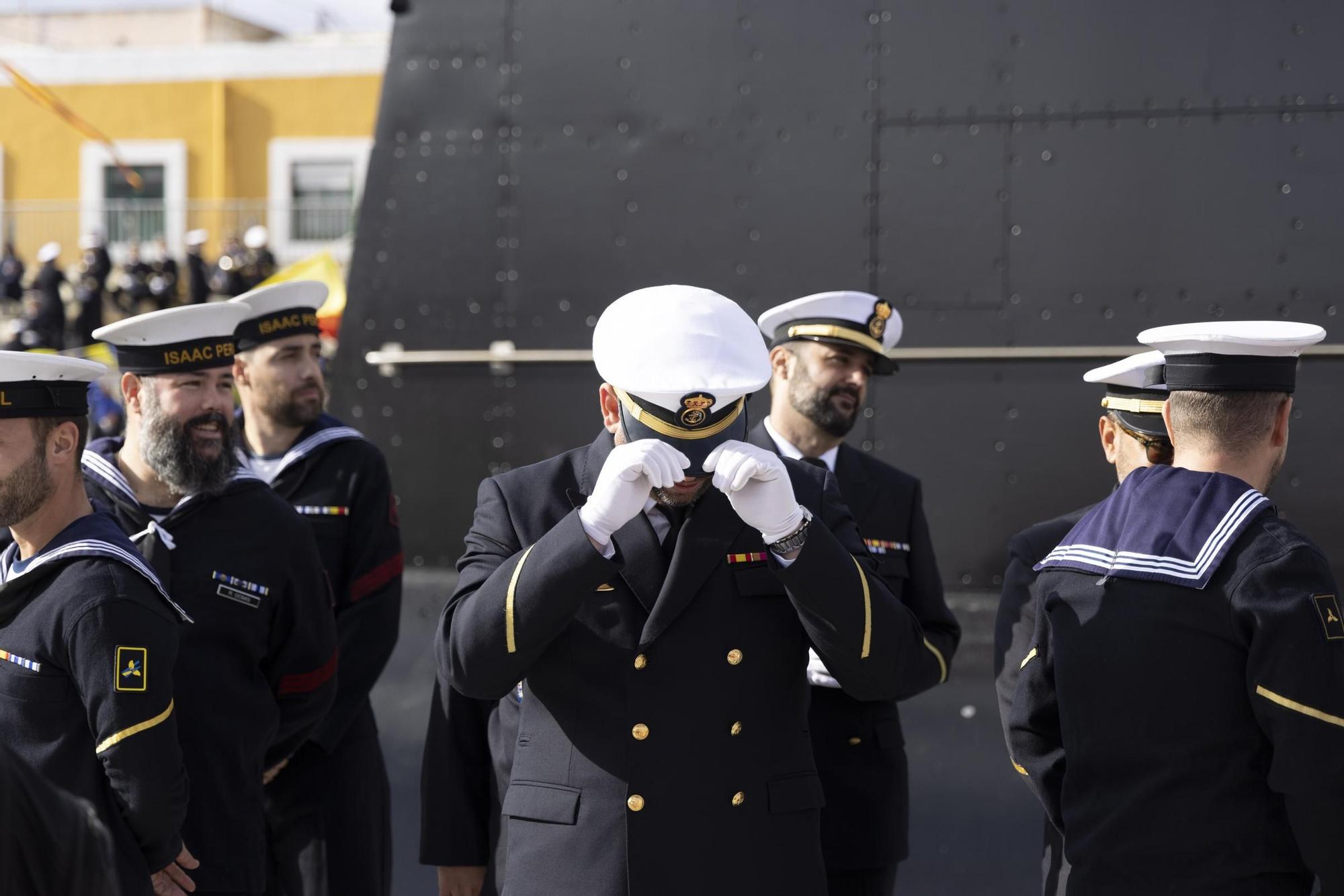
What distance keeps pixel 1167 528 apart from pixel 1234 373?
285 mm

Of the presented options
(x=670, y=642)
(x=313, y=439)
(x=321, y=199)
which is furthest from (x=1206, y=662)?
(x=321, y=199)

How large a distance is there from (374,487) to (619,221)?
1119 mm

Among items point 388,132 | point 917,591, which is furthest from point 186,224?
point 917,591

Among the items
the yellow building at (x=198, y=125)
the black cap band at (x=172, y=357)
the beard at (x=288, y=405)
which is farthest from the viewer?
the yellow building at (x=198, y=125)

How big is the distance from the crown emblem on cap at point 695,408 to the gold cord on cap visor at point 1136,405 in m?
1.27

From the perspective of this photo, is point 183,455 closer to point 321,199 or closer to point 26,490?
point 26,490

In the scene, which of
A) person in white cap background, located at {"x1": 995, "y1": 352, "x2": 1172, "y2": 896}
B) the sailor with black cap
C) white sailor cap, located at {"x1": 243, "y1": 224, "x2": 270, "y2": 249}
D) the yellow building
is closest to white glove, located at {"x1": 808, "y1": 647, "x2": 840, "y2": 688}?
person in white cap background, located at {"x1": 995, "y1": 352, "x2": 1172, "y2": 896}

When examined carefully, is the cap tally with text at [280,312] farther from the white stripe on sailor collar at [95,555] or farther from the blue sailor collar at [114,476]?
the white stripe on sailor collar at [95,555]

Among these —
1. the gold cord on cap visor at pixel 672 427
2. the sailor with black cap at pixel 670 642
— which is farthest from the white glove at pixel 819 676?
the gold cord on cap visor at pixel 672 427

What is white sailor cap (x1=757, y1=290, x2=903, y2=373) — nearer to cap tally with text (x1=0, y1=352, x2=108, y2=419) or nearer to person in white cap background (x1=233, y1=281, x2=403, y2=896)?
person in white cap background (x1=233, y1=281, x2=403, y2=896)

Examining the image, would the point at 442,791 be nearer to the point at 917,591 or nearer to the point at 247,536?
the point at 247,536

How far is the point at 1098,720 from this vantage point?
2.50m

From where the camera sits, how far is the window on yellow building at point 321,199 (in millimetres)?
27422

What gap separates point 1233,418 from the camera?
2508 mm
